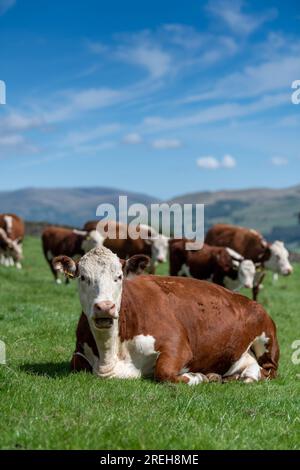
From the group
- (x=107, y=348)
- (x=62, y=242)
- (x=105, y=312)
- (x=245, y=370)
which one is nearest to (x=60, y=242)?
(x=62, y=242)

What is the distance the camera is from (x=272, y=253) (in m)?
27.7

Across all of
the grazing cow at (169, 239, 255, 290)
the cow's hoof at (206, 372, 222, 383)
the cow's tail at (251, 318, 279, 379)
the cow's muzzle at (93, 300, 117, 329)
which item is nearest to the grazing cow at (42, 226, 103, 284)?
the grazing cow at (169, 239, 255, 290)

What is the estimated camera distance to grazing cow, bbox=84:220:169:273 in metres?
29.3

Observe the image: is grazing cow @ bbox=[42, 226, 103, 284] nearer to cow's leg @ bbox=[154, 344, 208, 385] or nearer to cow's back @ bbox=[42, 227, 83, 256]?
cow's back @ bbox=[42, 227, 83, 256]

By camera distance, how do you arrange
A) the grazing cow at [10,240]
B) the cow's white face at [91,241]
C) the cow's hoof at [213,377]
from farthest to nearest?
the grazing cow at [10,240], the cow's white face at [91,241], the cow's hoof at [213,377]

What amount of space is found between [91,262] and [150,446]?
145 inches

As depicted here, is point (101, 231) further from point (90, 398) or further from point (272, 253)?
point (90, 398)

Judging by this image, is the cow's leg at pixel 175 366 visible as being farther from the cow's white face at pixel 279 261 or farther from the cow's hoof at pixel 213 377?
the cow's white face at pixel 279 261

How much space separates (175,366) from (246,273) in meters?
13.8

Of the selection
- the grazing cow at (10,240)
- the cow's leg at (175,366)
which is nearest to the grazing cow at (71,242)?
the grazing cow at (10,240)

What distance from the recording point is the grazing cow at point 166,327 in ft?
29.4

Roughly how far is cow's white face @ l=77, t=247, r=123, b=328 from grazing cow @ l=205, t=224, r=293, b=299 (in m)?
19.2

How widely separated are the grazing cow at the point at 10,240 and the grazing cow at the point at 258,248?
400 inches

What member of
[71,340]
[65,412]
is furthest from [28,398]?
[71,340]
